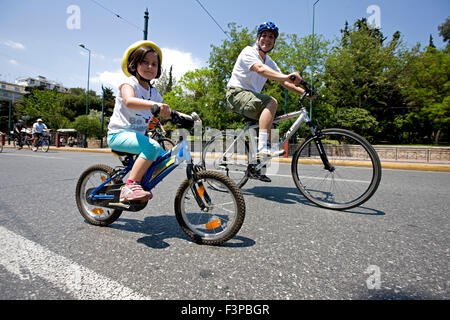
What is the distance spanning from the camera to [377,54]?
22.0 meters

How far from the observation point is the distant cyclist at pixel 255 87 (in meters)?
3.37

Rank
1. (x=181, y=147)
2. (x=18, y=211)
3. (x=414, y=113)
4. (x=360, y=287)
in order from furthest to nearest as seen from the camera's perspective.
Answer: (x=414, y=113) < (x=18, y=211) < (x=181, y=147) < (x=360, y=287)

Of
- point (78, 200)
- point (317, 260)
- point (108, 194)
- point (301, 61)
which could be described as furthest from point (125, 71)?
point (301, 61)

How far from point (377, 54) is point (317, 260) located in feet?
85.5

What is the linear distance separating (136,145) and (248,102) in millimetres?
1912

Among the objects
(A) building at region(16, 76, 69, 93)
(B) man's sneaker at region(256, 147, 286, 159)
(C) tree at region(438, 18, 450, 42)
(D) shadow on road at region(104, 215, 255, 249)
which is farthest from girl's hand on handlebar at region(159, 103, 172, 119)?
(A) building at region(16, 76, 69, 93)

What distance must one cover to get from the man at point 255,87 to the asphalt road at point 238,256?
3.47 ft

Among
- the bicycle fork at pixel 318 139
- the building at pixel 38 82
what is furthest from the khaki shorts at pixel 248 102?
the building at pixel 38 82

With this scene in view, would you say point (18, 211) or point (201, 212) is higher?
point (201, 212)

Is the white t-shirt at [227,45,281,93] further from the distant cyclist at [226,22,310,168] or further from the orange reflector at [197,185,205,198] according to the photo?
the orange reflector at [197,185,205,198]

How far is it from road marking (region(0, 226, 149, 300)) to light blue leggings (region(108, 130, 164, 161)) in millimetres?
886

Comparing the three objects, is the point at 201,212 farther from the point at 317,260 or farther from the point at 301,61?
the point at 301,61

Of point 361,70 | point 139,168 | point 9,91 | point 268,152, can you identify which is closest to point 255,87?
point 268,152

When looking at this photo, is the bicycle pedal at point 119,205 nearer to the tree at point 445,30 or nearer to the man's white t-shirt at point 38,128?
the man's white t-shirt at point 38,128
